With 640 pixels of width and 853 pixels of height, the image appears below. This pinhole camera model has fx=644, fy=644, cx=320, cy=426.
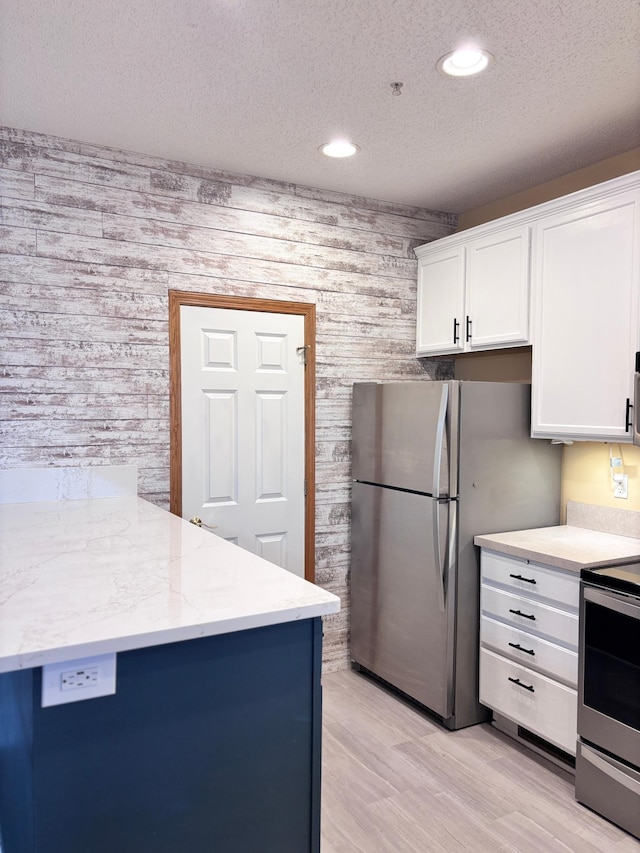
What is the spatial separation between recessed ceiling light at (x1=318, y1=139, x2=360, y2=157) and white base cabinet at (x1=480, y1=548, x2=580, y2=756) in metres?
1.88

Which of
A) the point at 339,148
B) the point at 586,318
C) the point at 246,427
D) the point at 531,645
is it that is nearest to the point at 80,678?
the point at 531,645

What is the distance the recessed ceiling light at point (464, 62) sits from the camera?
204 centimetres

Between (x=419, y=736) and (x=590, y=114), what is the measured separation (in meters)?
2.66

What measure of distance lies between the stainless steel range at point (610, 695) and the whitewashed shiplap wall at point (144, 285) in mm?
1503

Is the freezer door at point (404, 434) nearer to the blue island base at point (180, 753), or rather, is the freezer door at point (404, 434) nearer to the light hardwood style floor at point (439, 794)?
Result: the light hardwood style floor at point (439, 794)

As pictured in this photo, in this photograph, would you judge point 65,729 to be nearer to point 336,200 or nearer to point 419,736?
point 419,736

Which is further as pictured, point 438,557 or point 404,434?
point 404,434

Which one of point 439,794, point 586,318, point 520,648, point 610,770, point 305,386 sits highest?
point 586,318

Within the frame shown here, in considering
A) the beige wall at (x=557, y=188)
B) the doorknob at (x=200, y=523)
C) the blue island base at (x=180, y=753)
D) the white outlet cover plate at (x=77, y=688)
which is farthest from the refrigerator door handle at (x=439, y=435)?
the white outlet cover plate at (x=77, y=688)

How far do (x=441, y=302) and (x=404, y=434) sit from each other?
0.85 m

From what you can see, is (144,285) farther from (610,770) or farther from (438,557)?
(610,770)

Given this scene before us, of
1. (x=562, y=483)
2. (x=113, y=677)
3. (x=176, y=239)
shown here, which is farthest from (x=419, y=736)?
(x=176, y=239)

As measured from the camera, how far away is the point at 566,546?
8.72 feet

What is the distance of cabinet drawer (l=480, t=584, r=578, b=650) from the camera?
96.7 inches
